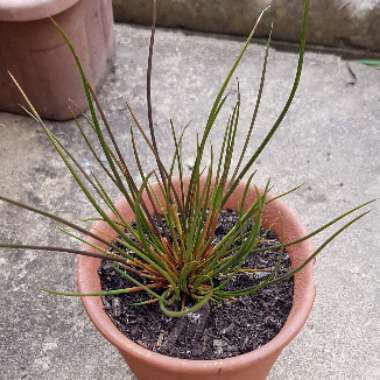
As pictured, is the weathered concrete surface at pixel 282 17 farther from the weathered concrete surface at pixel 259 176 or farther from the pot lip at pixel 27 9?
the pot lip at pixel 27 9

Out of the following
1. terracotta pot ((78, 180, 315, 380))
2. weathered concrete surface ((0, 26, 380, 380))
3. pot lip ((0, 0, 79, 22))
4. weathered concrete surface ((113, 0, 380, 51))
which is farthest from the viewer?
weathered concrete surface ((113, 0, 380, 51))

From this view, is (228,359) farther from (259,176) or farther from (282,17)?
(282,17)

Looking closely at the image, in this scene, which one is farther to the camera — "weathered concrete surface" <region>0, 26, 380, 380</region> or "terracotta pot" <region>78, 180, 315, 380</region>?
"weathered concrete surface" <region>0, 26, 380, 380</region>

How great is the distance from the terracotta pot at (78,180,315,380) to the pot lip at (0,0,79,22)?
2.21ft

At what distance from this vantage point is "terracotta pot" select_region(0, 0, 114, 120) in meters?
1.58

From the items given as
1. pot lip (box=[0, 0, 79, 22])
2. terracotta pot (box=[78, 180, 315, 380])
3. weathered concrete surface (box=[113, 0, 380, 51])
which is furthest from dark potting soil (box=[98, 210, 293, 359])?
weathered concrete surface (box=[113, 0, 380, 51])

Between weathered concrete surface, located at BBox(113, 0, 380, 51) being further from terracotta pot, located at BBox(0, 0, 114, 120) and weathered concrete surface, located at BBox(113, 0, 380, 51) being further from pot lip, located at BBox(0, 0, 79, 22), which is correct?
pot lip, located at BBox(0, 0, 79, 22)

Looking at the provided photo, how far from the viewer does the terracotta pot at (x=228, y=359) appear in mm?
951

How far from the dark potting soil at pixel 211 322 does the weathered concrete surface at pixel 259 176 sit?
34 centimetres

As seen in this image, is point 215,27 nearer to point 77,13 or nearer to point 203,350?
point 77,13

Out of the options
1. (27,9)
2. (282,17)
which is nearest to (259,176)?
(282,17)

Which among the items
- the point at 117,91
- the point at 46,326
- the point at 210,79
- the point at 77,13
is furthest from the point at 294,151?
the point at 46,326

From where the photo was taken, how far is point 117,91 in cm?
202

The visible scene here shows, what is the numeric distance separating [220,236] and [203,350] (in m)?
0.23
